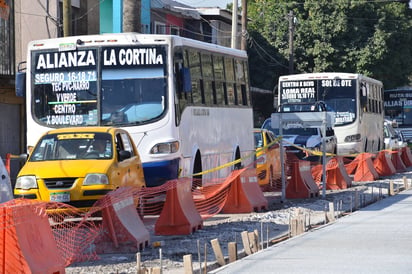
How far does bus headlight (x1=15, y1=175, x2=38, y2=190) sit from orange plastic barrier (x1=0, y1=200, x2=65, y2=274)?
4.97 metres

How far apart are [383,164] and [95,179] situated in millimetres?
→ 19295

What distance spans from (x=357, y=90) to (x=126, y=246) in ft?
77.7

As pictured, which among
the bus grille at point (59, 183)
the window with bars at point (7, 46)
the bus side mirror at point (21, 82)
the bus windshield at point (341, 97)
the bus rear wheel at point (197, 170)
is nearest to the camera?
the bus grille at point (59, 183)

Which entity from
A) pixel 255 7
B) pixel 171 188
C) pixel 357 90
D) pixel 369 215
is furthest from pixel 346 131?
pixel 255 7

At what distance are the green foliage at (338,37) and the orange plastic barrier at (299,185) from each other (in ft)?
101

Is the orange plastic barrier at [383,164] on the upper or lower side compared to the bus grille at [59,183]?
lower

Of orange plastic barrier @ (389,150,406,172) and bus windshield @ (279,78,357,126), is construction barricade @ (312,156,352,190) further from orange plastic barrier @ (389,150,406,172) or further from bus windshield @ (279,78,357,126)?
orange plastic barrier @ (389,150,406,172)

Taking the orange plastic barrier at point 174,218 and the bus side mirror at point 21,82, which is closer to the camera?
the orange plastic barrier at point 174,218

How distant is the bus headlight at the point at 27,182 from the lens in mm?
15164

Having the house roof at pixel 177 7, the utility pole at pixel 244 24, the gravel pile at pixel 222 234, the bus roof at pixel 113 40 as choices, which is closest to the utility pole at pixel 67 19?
the bus roof at pixel 113 40

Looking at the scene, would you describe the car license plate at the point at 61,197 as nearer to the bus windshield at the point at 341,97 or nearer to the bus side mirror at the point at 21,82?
the bus side mirror at the point at 21,82

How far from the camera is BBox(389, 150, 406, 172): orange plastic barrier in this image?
1420 inches

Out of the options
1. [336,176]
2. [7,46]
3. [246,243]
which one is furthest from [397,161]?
[246,243]

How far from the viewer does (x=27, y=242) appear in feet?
31.5
